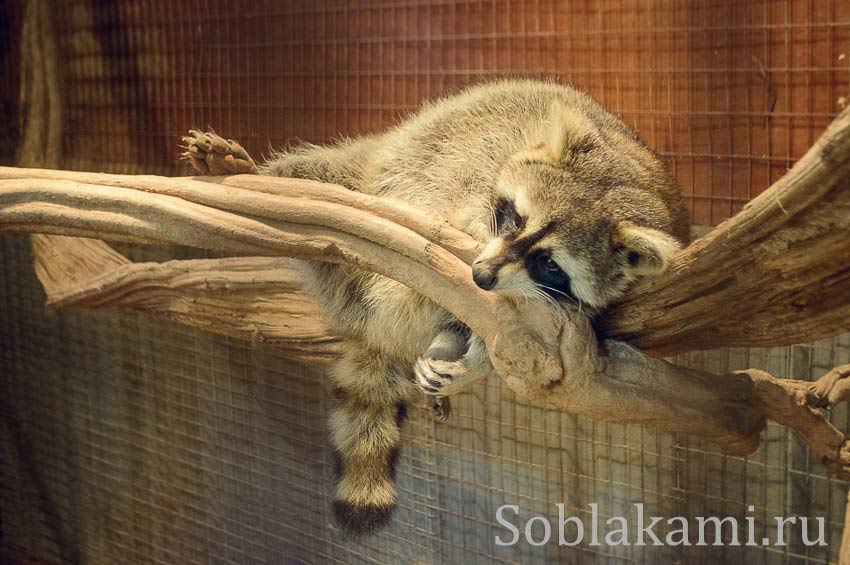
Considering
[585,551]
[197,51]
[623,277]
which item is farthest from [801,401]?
[197,51]

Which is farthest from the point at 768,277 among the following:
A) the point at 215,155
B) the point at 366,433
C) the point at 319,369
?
the point at 319,369

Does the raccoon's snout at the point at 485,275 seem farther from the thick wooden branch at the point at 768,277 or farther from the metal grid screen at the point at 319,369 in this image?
the metal grid screen at the point at 319,369

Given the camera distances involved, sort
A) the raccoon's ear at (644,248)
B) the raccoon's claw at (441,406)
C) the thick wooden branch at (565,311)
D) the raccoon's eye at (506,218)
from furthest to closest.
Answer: the raccoon's claw at (441,406) → the raccoon's eye at (506,218) → the raccoon's ear at (644,248) → the thick wooden branch at (565,311)

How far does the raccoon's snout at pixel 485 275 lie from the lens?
189 cm

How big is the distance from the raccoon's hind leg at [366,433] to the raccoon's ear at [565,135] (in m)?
0.90

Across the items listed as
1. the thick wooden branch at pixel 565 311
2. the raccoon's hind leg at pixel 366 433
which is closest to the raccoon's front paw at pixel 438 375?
the thick wooden branch at pixel 565 311

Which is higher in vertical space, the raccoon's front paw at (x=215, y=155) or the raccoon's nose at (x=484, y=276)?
the raccoon's front paw at (x=215, y=155)

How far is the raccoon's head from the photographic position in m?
1.94

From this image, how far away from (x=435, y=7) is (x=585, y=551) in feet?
7.89

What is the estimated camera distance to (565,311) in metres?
1.91

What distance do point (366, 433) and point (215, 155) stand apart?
992 mm

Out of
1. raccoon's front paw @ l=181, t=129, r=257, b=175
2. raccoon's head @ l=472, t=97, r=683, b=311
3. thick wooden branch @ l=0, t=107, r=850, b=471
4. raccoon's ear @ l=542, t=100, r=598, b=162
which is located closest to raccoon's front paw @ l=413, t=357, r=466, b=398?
thick wooden branch @ l=0, t=107, r=850, b=471

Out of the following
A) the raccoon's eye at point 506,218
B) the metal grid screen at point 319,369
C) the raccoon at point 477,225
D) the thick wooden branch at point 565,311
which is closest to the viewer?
the thick wooden branch at point 565,311

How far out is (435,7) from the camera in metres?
3.64
